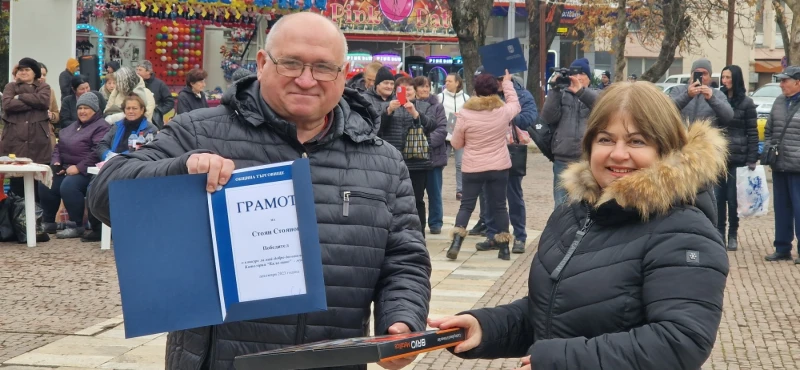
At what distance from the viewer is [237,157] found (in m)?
3.06

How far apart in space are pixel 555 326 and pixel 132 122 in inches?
373

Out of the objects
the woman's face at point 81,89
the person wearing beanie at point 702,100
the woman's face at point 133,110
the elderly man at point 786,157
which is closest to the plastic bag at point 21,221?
the woman's face at point 133,110

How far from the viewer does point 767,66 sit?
5850cm

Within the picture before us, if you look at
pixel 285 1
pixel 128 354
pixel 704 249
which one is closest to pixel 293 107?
pixel 704 249

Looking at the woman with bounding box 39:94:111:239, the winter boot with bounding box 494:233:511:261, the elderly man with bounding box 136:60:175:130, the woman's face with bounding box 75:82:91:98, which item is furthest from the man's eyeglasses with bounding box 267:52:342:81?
the elderly man with bounding box 136:60:175:130

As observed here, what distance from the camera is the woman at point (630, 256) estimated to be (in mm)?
2523

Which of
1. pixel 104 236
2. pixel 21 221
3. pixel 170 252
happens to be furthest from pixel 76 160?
pixel 170 252

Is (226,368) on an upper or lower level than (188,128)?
lower

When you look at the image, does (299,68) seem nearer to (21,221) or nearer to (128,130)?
(128,130)

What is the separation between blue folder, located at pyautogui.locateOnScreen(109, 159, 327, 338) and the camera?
2.76m

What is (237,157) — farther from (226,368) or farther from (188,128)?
(226,368)

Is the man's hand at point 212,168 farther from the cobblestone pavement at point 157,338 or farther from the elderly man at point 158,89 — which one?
the elderly man at point 158,89

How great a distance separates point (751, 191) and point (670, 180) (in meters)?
10.7

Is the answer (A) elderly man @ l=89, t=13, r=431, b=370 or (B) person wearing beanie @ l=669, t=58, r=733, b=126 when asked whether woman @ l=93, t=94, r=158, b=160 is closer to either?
(B) person wearing beanie @ l=669, t=58, r=733, b=126
